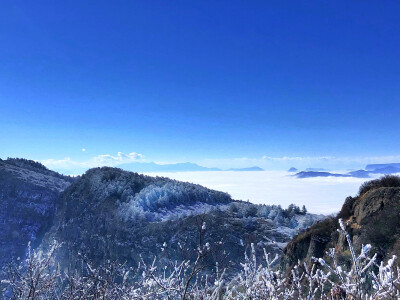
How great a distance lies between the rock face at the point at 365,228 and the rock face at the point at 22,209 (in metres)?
30.3

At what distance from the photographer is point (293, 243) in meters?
15.3

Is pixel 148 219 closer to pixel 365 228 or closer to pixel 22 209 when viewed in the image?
pixel 22 209

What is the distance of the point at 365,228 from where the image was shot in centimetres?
1173

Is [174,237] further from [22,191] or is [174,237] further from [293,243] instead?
[22,191]

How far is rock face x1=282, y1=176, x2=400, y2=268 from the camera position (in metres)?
11.0

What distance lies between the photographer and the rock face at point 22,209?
37.5 meters

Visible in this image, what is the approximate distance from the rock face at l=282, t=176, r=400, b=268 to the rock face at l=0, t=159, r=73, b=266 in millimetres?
30268

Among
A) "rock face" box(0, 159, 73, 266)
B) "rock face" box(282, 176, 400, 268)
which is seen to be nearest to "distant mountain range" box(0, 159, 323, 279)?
"rock face" box(0, 159, 73, 266)

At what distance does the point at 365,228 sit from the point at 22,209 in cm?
4292

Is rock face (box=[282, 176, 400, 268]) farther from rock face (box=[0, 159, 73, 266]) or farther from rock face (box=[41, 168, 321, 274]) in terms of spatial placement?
rock face (box=[0, 159, 73, 266])

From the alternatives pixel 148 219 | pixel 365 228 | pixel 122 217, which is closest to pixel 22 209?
pixel 122 217

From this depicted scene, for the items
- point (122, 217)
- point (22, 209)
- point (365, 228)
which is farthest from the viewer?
point (22, 209)

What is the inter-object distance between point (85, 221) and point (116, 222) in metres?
5.34

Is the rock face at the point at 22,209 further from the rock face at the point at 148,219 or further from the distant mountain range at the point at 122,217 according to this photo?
the rock face at the point at 148,219
